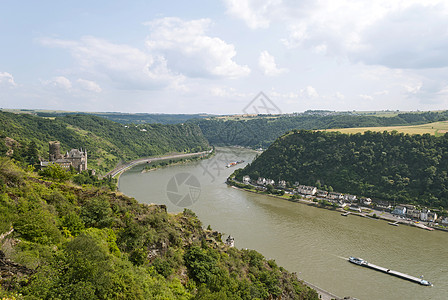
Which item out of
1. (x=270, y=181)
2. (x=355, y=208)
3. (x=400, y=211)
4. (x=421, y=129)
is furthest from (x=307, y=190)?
(x=421, y=129)

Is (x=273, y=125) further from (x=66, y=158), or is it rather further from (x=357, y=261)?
(x=357, y=261)

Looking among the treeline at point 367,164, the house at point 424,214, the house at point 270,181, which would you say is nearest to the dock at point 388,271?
the house at point 424,214

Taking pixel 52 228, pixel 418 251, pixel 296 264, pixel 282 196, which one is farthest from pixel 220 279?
pixel 282 196

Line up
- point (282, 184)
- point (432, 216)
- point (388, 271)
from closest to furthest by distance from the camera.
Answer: point (388, 271), point (432, 216), point (282, 184)

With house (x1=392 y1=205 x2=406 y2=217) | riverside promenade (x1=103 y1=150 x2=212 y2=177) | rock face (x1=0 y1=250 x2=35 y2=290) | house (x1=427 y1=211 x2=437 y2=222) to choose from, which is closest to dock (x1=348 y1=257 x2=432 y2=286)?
house (x1=427 y1=211 x2=437 y2=222)

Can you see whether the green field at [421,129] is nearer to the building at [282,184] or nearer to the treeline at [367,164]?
the treeline at [367,164]

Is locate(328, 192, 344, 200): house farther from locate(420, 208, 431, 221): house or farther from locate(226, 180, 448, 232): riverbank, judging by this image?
locate(420, 208, 431, 221): house
